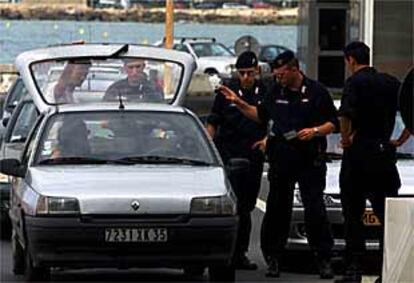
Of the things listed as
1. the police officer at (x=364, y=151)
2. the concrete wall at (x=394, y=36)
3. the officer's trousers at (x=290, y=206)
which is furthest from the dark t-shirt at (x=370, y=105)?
the concrete wall at (x=394, y=36)

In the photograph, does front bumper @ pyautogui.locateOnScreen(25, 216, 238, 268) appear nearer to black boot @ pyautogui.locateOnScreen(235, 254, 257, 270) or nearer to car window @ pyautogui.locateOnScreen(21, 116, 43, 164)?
car window @ pyautogui.locateOnScreen(21, 116, 43, 164)

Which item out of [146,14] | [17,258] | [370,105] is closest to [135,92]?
[17,258]

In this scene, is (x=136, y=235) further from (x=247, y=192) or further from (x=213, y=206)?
(x=247, y=192)

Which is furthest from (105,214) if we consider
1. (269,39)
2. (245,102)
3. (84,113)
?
(269,39)

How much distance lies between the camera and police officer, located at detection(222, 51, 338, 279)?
Result: 500 inches

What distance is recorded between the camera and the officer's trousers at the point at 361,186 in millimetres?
11836

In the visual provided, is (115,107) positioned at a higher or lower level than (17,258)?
higher

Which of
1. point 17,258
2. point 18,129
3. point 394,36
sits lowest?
point 394,36

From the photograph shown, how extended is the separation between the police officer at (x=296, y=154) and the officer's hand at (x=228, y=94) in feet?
1.20

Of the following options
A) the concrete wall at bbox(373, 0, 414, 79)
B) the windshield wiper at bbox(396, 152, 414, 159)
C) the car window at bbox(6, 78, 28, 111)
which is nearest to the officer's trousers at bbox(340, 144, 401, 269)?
the windshield wiper at bbox(396, 152, 414, 159)

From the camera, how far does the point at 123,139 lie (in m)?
12.3

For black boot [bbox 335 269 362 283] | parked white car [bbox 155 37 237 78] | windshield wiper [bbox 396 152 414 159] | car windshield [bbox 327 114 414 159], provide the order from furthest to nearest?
parked white car [bbox 155 37 237 78], car windshield [bbox 327 114 414 159], windshield wiper [bbox 396 152 414 159], black boot [bbox 335 269 362 283]

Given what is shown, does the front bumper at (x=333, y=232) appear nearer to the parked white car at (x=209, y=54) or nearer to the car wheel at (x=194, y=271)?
the car wheel at (x=194, y=271)

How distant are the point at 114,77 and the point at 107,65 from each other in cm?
15
